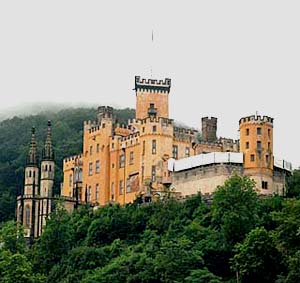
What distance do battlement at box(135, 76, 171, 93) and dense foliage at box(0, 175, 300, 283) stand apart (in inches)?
613

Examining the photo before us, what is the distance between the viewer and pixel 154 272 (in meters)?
89.4

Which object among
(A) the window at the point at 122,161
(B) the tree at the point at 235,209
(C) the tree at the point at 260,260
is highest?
(A) the window at the point at 122,161

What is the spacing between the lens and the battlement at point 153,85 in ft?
385

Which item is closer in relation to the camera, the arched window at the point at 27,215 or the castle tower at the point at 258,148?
the castle tower at the point at 258,148

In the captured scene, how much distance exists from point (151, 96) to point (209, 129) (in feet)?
23.4

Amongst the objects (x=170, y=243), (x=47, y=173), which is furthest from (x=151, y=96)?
(x=170, y=243)

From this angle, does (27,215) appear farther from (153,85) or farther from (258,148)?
(258,148)

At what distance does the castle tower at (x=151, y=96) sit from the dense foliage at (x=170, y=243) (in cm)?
1370

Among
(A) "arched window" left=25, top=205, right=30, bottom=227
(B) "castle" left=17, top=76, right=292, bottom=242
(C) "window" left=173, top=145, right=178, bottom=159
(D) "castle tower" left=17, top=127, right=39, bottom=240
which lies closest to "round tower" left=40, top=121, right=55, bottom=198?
(B) "castle" left=17, top=76, right=292, bottom=242

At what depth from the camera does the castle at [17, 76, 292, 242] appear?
341 feet

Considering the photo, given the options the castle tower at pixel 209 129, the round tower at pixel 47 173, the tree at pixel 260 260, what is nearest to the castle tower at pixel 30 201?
the round tower at pixel 47 173

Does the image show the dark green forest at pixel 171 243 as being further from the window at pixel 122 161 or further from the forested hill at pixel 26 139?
the forested hill at pixel 26 139

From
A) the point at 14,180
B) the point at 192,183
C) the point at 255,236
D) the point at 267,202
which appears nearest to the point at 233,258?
the point at 255,236

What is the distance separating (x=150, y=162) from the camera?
10856 centimetres
